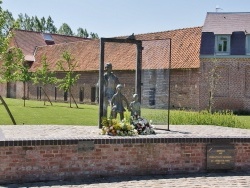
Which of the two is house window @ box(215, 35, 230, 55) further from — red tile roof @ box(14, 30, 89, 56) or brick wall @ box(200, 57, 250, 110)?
red tile roof @ box(14, 30, 89, 56)

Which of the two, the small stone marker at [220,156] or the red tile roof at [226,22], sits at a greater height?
the red tile roof at [226,22]

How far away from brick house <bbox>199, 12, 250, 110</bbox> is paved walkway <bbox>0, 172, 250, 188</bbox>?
78.3ft

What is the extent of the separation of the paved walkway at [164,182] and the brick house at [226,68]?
23854 millimetres

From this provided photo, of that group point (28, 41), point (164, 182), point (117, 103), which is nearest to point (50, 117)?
point (117, 103)

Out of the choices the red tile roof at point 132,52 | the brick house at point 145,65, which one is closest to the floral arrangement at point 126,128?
the brick house at point 145,65

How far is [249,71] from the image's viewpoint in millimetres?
32750

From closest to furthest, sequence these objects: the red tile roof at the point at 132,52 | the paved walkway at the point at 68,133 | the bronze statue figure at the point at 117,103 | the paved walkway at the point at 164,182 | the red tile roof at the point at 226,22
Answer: the paved walkway at the point at 164,182 < the paved walkway at the point at 68,133 < the bronze statue figure at the point at 117,103 < the red tile roof at the point at 226,22 < the red tile roof at the point at 132,52

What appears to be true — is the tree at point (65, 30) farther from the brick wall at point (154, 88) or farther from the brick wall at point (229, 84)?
the brick wall at point (229, 84)

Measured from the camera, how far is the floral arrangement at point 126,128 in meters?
9.71

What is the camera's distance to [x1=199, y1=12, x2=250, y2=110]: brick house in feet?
107

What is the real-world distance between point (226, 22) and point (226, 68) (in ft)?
13.4

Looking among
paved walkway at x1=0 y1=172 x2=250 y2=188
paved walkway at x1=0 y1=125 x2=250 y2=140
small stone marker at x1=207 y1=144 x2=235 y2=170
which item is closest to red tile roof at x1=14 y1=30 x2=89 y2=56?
paved walkway at x1=0 y1=125 x2=250 y2=140

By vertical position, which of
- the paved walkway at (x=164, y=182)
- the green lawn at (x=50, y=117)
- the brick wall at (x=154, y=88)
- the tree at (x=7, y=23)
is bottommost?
the paved walkway at (x=164, y=182)

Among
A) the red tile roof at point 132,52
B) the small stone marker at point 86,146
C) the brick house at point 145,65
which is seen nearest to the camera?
the small stone marker at point 86,146
